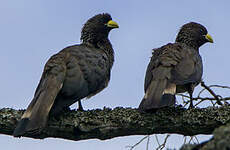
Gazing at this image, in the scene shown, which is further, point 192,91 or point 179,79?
point 192,91

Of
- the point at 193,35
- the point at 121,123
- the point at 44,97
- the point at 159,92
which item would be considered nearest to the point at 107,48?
the point at 193,35

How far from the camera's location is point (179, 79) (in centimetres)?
527

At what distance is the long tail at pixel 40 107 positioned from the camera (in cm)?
406

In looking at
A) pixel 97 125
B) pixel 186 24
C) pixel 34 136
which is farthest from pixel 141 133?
pixel 186 24

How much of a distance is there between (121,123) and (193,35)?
129 inches

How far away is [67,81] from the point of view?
5.02 metres

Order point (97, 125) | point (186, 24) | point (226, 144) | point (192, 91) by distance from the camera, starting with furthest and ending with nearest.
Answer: point (186, 24) < point (192, 91) < point (97, 125) < point (226, 144)

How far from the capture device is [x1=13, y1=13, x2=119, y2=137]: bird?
427cm

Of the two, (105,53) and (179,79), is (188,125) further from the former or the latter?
(105,53)

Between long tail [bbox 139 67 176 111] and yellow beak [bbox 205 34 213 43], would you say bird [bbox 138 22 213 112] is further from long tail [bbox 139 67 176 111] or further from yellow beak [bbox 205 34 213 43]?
yellow beak [bbox 205 34 213 43]

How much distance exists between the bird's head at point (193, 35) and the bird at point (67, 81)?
121 cm

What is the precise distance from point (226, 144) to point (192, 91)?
357 cm

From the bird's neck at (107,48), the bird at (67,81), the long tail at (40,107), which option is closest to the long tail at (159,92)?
the bird at (67,81)

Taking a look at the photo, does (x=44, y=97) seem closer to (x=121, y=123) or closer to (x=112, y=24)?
(x=121, y=123)
